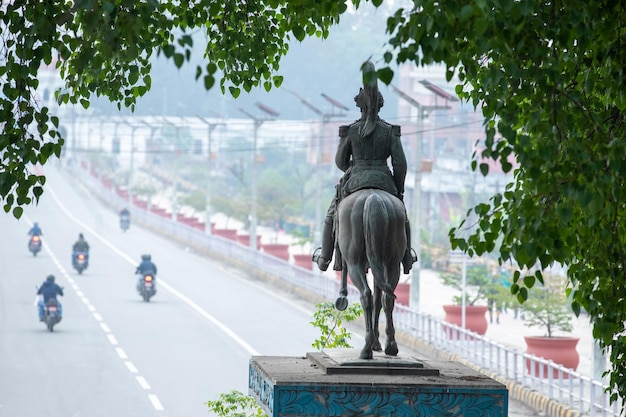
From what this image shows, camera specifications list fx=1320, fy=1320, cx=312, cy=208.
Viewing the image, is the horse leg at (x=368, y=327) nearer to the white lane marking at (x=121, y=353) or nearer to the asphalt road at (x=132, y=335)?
the asphalt road at (x=132, y=335)

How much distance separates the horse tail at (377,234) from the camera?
952 cm

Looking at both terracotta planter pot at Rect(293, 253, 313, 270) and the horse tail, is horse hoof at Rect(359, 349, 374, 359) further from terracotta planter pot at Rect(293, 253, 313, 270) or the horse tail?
terracotta planter pot at Rect(293, 253, 313, 270)

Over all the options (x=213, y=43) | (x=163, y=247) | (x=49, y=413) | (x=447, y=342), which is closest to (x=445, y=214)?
(x=163, y=247)

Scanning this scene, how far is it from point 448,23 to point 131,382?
56.2 feet

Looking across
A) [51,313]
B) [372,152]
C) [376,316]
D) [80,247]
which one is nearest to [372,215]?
[372,152]

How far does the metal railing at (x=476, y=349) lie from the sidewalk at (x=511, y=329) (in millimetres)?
1537

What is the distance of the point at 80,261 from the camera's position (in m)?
40.3

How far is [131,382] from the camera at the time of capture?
22359 mm

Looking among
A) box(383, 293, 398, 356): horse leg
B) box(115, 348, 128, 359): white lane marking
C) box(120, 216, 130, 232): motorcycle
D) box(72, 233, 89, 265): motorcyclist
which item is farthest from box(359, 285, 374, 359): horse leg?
box(120, 216, 130, 232): motorcycle

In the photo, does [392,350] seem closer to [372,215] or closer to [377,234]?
[377,234]

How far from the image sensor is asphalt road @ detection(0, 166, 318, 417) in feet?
68.7

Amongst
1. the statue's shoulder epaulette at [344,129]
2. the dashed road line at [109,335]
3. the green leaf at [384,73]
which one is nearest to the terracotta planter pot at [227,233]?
the dashed road line at [109,335]

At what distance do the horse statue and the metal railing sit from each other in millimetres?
1788

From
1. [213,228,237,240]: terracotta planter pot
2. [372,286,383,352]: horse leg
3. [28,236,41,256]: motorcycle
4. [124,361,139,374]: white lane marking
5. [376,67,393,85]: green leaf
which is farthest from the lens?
[213,228,237,240]: terracotta planter pot
